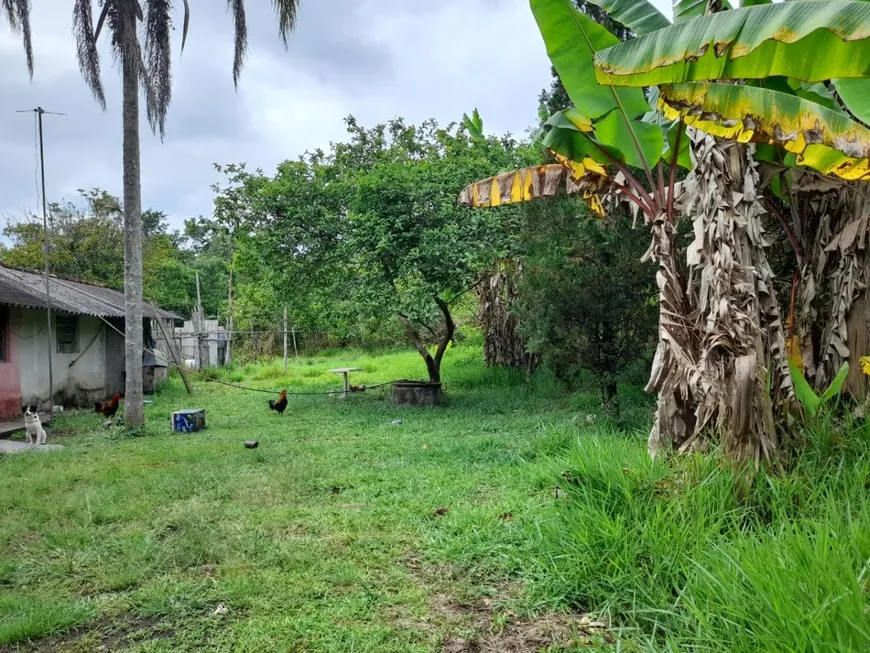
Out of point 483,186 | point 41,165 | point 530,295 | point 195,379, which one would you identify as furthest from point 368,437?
point 195,379

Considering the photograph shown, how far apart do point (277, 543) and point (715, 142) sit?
4.22 m

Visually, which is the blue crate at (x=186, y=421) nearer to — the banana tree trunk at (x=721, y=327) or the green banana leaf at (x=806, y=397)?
the banana tree trunk at (x=721, y=327)

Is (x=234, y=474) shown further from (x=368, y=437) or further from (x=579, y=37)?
(x=579, y=37)

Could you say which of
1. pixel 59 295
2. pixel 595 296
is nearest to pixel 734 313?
pixel 595 296

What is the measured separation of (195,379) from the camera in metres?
15.8

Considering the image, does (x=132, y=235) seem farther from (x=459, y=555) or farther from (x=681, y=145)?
(x=681, y=145)

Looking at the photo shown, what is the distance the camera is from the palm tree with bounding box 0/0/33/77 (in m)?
8.45

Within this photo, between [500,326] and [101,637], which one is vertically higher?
[500,326]

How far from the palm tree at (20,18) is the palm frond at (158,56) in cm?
173

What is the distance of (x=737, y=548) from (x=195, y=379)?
52.0 ft

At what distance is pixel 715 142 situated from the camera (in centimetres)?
386

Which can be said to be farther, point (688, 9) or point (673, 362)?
point (688, 9)

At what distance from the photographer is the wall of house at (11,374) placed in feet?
31.2

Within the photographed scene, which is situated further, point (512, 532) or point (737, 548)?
point (512, 532)
